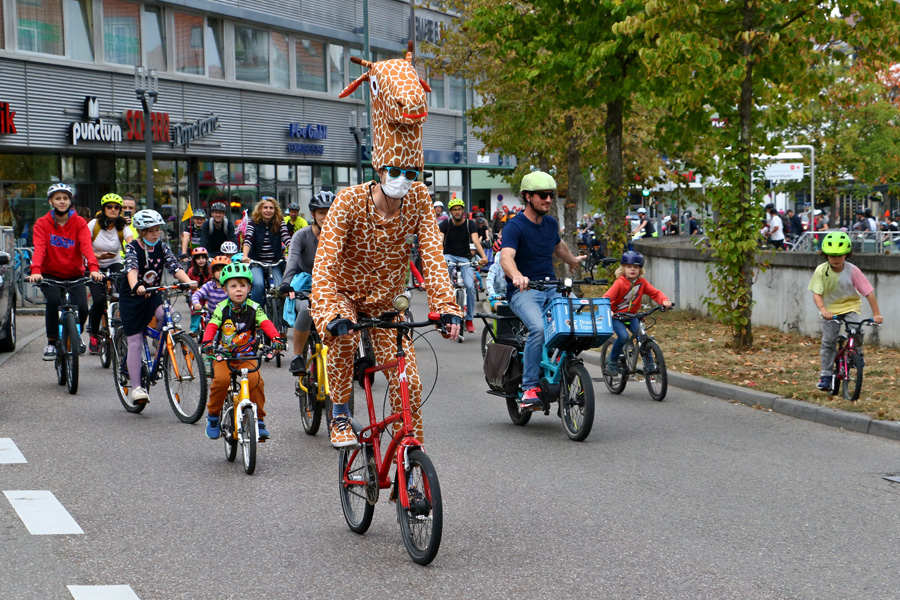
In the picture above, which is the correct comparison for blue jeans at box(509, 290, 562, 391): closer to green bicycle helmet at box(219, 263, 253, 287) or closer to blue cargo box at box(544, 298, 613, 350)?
blue cargo box at box(544, 298, 613, 350)

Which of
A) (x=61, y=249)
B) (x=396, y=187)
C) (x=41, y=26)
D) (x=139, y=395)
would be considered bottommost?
(x=139, y=395)

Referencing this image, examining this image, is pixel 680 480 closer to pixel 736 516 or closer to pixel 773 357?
pixel 736 516

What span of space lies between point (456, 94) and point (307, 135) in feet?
38.3

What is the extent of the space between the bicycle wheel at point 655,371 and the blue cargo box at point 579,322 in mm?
2132

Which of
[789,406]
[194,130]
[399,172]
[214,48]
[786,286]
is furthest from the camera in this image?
[214,48]

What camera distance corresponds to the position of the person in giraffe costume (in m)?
5.89

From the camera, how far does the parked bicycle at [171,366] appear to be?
9.16 meters

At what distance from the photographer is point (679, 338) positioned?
1608cm

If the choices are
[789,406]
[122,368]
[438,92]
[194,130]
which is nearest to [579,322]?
[789,406]

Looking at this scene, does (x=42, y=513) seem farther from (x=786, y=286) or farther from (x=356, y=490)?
(x=786, y=286)

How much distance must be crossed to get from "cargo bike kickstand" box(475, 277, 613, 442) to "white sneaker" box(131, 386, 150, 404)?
9.86ft

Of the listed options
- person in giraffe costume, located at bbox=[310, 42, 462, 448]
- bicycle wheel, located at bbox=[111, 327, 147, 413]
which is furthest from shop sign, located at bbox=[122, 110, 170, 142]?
person in giraffe costume, located at bbox=[310, 42, 462, 448]

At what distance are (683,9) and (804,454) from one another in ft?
20.8

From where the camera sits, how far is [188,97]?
3297 cm
